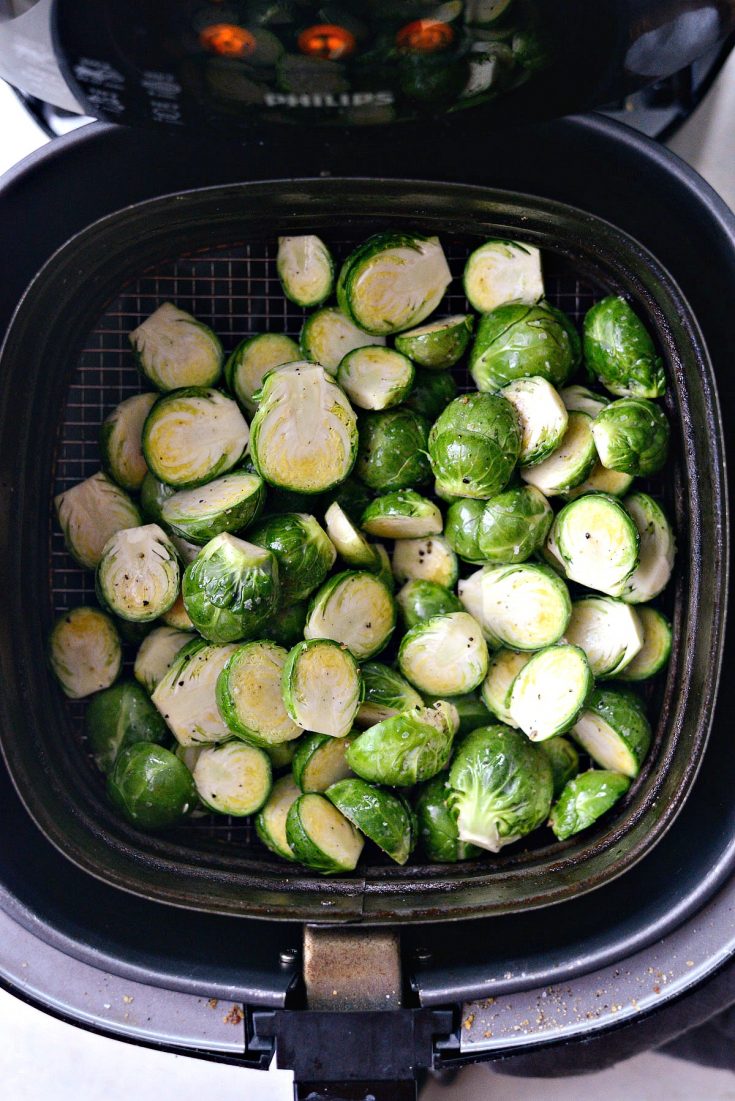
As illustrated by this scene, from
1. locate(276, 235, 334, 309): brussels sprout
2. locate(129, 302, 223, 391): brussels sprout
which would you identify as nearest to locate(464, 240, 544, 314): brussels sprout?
locate(276, 235, 334, 309): brussels sprout

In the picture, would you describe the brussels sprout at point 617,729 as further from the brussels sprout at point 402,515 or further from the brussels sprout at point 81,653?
the brussels sprout at point 81,653

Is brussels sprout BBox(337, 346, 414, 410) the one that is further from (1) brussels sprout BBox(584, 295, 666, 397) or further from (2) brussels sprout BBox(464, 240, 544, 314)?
(1) brussels sprout BBox(584, 295, 666, 397)

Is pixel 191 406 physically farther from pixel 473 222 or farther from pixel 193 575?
pixel 473 222

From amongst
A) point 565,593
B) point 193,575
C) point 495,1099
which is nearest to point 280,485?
point 193,575

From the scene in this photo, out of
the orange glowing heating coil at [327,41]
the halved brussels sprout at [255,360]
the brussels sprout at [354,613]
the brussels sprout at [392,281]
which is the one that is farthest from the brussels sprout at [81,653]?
the orange glowing heating coil at [327,41]

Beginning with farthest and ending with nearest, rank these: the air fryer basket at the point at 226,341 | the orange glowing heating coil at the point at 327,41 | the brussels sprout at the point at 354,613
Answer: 1. the brussels sprout at the point at 354,613
2. the air fryer basket at the point at 226,341
3. the orange glowing heating coil at the point at 327,41
